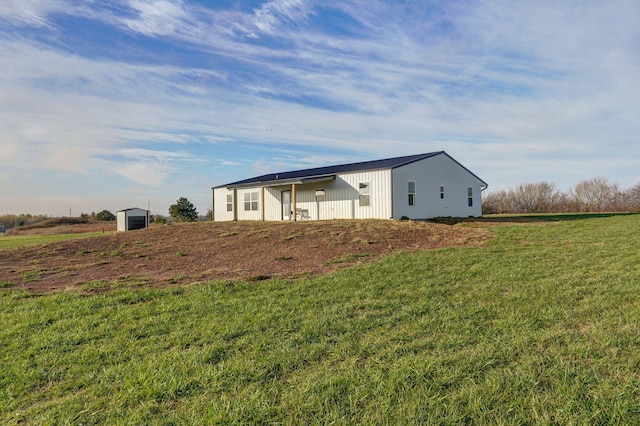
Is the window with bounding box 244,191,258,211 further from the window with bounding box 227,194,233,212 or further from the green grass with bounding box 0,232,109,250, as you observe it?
the green grass with bounding box 0,232,109,250

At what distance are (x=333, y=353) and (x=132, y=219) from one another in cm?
3250

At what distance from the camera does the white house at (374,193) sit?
18312 mm

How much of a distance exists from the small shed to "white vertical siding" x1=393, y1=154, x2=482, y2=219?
75.9 ft

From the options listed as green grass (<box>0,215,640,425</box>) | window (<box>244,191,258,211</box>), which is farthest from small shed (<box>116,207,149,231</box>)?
green grass (<box>0,215,640,425</box>)

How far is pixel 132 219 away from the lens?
Answer: 1259 inches

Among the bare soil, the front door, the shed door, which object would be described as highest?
the front door

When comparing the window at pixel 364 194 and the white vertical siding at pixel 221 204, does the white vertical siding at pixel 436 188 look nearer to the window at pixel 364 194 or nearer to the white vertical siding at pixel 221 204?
the window at pixel 364 194

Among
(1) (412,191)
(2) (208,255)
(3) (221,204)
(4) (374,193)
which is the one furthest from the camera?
(3) (221,204)

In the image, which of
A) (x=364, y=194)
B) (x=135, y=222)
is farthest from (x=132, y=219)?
(x=364, y=194)

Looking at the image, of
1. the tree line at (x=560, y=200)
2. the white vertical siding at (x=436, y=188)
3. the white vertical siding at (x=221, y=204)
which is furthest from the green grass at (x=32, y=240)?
the tree line at (x=560, y=200)

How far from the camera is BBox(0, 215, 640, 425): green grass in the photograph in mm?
2557

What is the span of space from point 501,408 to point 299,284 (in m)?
4.23

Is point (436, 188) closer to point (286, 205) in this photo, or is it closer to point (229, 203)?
point (286, 205)

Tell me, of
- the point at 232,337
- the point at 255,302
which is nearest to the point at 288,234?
the point at 255,302
